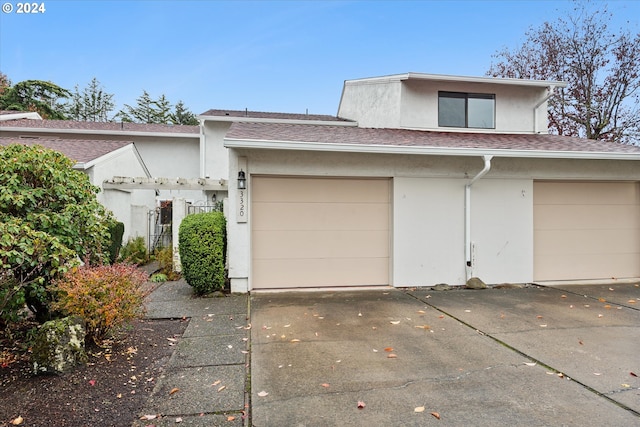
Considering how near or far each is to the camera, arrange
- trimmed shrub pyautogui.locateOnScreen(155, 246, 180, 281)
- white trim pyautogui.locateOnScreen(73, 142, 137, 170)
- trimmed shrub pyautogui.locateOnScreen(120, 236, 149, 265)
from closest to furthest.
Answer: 1. trimmed shrub pyautogui.locateOnScreen(155, 246, 180, 281)
2. white trim pyautogui.locateOnScreen(73, 142, 137, 170)
3. trimmed shrub pyautogui.locateOnScreen(120, 236, 149, 265)

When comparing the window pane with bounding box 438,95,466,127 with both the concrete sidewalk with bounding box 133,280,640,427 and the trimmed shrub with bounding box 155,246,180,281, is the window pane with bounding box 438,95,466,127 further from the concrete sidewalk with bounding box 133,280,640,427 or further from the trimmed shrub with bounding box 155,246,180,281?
the trimmed shrub with bounding box 155,246,180,281

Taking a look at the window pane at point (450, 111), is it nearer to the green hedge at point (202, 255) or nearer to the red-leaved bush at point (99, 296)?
the green hedge at point (202, 255)

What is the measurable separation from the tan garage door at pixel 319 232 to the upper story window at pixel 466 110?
3.71 metres

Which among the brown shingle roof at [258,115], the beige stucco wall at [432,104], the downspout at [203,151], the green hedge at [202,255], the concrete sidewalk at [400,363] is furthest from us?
the brown shingle roof at [258,115]

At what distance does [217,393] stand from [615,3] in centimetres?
2449

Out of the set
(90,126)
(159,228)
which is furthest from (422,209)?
(90,126)

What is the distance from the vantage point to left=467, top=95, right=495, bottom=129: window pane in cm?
1005

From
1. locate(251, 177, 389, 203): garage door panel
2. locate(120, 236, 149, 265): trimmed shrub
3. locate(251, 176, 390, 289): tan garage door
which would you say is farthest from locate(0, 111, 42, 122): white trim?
locate(251, 176, 390, 289): tan garage door

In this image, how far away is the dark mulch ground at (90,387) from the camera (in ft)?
9.16

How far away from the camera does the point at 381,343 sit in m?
4.45

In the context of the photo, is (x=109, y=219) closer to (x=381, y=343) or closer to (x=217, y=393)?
(x=217, y=393)

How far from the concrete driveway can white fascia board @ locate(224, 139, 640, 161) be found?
280 centimetres

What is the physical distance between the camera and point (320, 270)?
7500 mm

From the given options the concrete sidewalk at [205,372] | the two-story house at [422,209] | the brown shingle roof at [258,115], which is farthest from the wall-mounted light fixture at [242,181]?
the brown shingle roof at [258,115]
